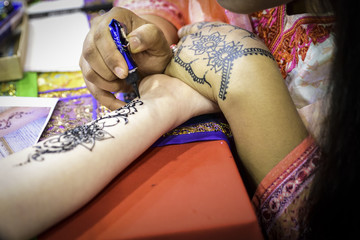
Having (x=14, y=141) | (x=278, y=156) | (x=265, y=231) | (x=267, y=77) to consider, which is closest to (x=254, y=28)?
(x=267, y=77)

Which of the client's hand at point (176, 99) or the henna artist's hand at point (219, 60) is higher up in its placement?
the henna artist's hand at point (219, 60)

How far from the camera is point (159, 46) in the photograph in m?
0.72

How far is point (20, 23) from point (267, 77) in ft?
3.98

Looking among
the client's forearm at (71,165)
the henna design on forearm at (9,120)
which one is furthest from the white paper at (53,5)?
the client's forearm at (71,165)

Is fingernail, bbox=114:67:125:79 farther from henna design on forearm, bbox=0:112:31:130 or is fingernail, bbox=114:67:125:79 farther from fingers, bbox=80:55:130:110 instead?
henna design on forearm, bbox=0:112:31:130

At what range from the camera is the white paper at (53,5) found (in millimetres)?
1503

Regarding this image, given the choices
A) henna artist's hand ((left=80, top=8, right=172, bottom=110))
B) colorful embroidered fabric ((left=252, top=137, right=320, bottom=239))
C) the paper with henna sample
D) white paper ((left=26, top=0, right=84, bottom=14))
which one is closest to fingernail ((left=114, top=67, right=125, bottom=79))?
henna artist's hand ((left=80, top=8, right=172, bottom=110))

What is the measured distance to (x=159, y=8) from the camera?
107 cm

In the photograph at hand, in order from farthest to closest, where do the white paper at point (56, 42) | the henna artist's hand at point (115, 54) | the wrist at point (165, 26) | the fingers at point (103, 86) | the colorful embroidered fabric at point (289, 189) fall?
the white paper at point (56, 42) → the wrist at point (165, 26) → the fingers at point (103, 86) → the henna artist's hand at point (115, 54) → the colorful embroidered fabric at point (289, 189)

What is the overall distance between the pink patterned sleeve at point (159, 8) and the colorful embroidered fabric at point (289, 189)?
0.70 metres

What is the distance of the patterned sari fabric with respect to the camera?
579 mm

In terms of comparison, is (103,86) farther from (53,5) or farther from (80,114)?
(53,5)

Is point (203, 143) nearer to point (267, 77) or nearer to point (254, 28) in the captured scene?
point (267, 77)

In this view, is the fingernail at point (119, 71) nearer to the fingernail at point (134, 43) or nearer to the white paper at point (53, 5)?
the fingernail at point (134, 43)
